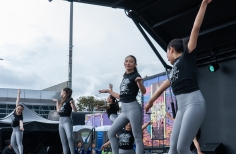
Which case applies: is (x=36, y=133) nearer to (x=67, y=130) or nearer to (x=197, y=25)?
(x=67, y=130)

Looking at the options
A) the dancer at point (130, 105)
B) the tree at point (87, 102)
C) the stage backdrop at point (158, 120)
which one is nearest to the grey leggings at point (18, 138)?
the stage backdrop at point (158, 120)

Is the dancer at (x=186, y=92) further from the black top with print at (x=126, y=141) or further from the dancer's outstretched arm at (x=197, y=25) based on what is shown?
the black top with print at (x=126, y=141)

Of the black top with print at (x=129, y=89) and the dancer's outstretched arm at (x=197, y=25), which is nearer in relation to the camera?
the dancer's outstretched arm at (x=197, y=25)

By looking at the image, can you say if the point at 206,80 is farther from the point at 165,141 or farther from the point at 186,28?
the point at 165,141

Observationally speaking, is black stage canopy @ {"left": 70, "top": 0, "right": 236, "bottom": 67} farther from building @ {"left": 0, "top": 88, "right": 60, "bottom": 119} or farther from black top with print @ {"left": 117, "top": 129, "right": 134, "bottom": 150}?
building @ {"left": 0, "top": 88, "right": 60, "bottom": 119}

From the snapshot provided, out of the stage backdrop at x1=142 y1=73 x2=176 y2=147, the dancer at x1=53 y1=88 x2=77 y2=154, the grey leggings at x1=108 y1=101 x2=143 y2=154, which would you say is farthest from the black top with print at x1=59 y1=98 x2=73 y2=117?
the stage backdrop at x1=142 y1=73 x2=176 y2=147

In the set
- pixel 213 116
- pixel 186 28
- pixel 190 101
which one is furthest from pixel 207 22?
pixel 190 101

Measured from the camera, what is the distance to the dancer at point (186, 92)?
3787 millimetres

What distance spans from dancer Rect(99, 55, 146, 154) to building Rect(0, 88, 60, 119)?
150 ft

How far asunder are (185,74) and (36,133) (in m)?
12.5

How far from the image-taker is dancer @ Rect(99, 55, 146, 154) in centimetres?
545

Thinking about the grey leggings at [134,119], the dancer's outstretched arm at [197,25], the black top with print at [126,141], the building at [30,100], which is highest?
the building at [30,100]

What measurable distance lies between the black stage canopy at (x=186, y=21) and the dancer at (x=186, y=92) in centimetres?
218

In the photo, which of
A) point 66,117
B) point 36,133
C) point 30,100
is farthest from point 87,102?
point 66,117
